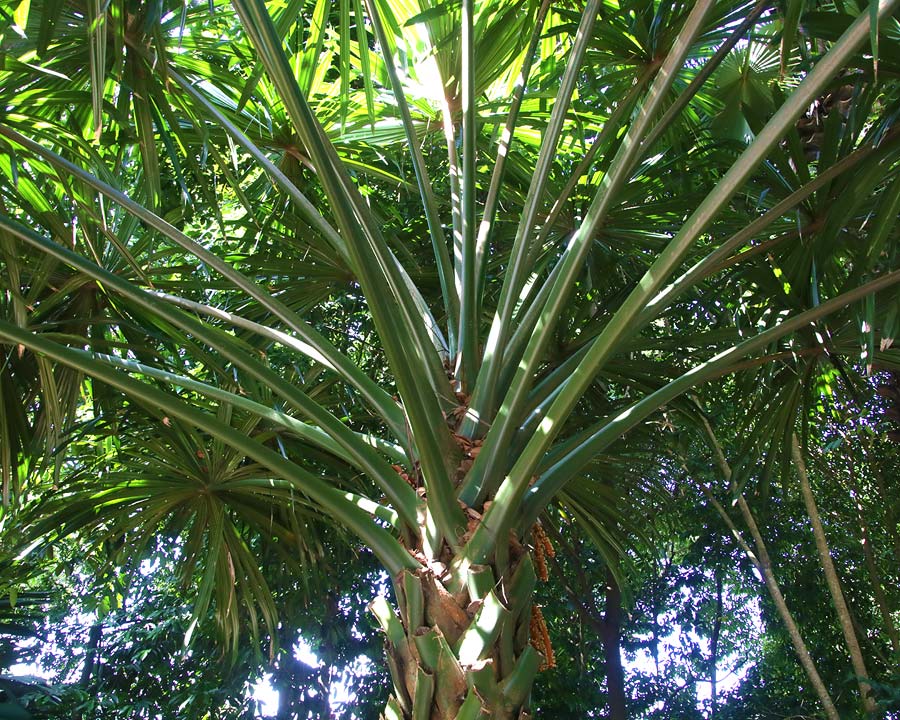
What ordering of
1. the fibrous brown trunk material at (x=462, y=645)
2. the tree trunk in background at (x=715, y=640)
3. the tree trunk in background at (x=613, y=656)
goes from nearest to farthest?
the fibrous brown trunk material at (x=462, y=645)
the tree trunk in background at (x=613, y=656)
the tree trunk in background at (x=715, y=640)

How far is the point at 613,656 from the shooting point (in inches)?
279

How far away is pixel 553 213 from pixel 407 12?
105 cm

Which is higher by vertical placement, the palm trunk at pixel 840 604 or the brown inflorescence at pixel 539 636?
the palm trunk at pixel 840 604

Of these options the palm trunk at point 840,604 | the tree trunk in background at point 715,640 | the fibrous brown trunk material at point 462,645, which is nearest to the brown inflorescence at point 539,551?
the fibrous brown trunk material at point 462,645

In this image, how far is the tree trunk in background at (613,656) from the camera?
22.7 ft

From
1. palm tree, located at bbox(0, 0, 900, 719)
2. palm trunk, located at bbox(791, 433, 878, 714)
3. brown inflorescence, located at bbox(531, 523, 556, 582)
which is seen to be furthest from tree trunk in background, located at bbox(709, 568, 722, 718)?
brown inflorescence, located at bbox(531, 523, 556, 582)

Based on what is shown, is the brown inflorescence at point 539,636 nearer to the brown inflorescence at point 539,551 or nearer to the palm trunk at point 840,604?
the brown inflorescence at point 539,551

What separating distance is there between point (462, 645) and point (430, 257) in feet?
8.31

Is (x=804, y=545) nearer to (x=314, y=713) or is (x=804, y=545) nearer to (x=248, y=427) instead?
(x=314, y=713)

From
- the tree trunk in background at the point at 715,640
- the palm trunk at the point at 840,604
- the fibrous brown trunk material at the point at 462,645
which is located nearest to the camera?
the fibrous brown trunk material at the point at 462,645

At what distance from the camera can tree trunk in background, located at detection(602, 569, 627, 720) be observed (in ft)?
22.7

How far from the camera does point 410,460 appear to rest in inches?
96.1

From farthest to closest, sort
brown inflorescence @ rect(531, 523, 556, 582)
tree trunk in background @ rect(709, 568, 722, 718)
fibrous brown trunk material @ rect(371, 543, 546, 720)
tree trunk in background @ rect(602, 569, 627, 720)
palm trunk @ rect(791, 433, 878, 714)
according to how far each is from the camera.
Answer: tree trunk in background @ rect(709, 568, 722, 718), tree trunk in background @ rect(602, 569, 627, 720), palm trunk @ rect(791, 433, 878, 714), brown inflorescence @ rect(531, 523, 556, 582), fibrous brown trunk material @ rect(371, 543, 546, 720)

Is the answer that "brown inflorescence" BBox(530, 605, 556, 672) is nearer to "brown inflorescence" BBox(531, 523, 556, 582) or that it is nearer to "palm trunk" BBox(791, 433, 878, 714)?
"brown inflorescence" BBox(531, 523, 556, 582)
